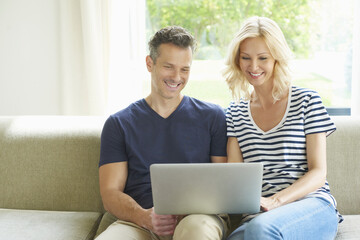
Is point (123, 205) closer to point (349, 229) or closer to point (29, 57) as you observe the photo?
point (349, 229)

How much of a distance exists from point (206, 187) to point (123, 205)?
0.51 meters

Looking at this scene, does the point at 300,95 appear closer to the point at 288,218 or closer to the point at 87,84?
the point at 288,218

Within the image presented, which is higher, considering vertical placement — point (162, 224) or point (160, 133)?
point (160, 133)

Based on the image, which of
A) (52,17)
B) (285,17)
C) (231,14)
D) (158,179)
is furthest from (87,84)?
(158,179)

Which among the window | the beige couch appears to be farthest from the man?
the window

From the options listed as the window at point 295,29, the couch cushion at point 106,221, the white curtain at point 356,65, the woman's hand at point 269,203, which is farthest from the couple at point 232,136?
the window at point 295,29

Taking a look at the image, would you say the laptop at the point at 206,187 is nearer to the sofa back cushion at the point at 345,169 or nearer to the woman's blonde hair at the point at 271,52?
the woman's blonde hair at the point at 271,52

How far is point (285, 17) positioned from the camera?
343 cm

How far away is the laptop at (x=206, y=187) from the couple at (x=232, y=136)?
90 mm

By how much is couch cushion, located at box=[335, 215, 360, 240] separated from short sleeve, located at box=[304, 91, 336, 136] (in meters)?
0.40

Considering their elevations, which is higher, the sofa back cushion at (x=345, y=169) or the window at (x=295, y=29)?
the window at (x=295, y=29)

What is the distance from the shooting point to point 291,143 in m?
1.86

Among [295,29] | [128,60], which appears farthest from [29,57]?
[295,29]

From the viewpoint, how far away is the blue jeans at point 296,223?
Answer: 152 centimetres
